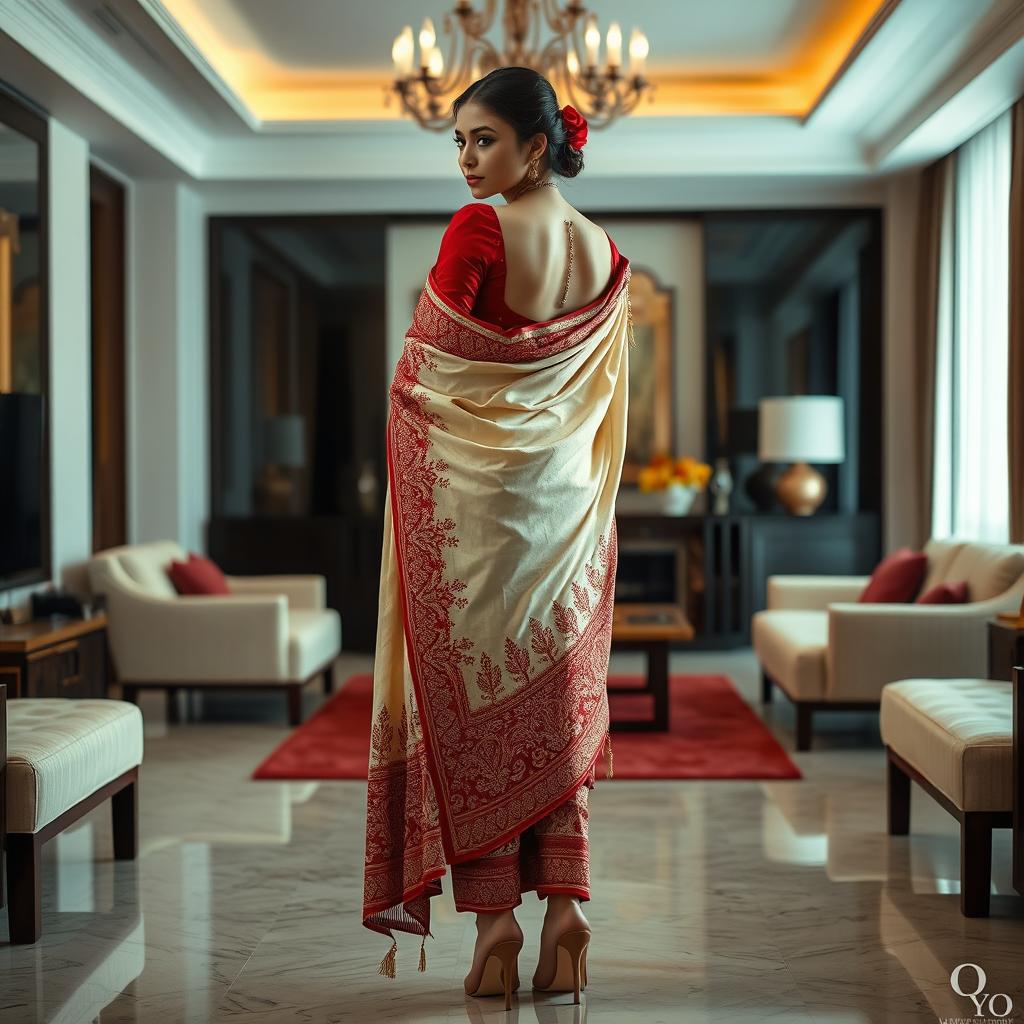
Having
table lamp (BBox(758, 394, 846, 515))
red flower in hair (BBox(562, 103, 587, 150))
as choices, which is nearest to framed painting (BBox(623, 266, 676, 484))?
table lamp (BBox(758, 394, 846, 515))

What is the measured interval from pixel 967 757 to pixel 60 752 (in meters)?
2.12

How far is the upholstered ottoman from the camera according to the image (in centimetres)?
286

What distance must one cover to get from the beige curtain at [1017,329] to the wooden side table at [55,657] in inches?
152

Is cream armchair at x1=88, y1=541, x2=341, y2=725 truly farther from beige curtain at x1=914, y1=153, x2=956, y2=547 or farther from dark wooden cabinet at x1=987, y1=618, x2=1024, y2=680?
beige curtain at x1=914, y1=153, x2=956, y2=547

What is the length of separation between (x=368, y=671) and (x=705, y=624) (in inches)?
80.2

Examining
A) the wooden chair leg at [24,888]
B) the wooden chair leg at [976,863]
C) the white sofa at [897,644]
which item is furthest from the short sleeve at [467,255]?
the white sofa at [897,644]

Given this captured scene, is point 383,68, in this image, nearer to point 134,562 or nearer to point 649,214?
point 649,214

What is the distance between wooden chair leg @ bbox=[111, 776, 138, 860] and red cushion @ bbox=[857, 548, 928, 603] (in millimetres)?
3154

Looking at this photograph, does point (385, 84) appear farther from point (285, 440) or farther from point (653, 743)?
point (653, 743)

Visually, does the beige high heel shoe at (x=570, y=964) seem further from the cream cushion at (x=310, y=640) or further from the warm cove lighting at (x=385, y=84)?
the warm cove lighting at (x=385, y=84)

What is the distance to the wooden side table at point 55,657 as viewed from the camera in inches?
155

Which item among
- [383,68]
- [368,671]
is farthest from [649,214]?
[368,671]

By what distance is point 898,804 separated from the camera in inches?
141

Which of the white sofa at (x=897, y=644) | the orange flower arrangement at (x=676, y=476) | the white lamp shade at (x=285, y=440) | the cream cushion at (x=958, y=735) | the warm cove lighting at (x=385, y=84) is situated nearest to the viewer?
the cream cushion at (x=958, y=735)
